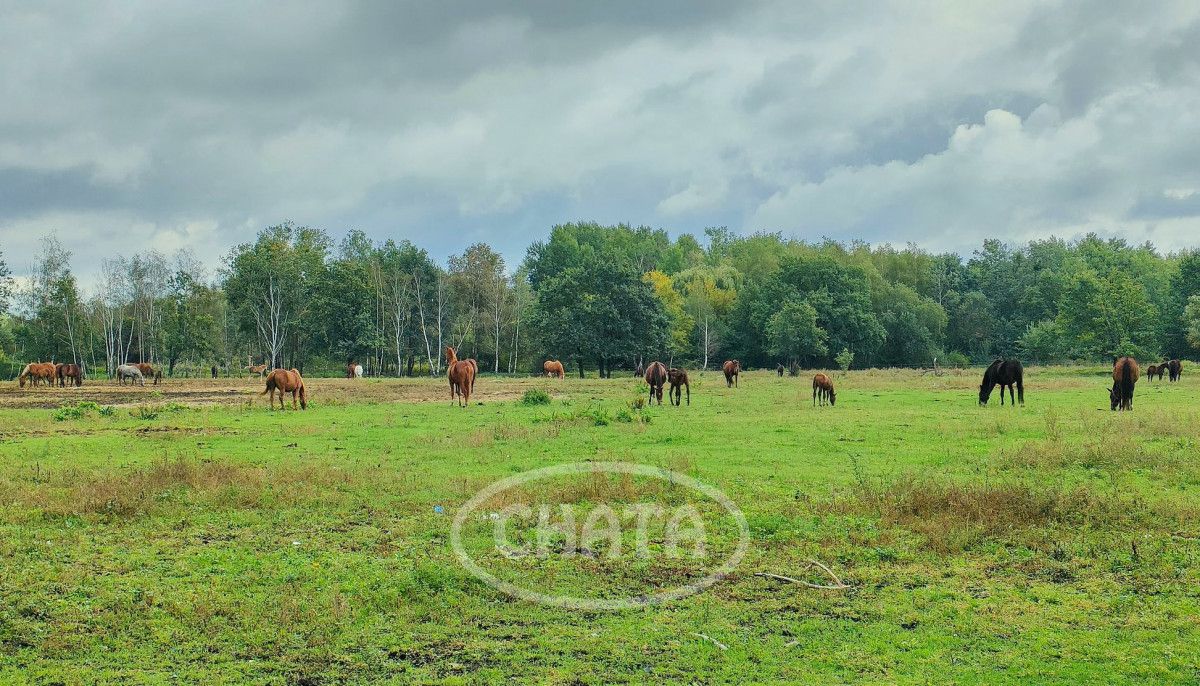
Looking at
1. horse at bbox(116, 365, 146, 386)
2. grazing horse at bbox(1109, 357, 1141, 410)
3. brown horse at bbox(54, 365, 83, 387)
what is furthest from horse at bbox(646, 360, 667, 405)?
brown horse at bbox(54, 365, 83, 387)

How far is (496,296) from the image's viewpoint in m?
84.9

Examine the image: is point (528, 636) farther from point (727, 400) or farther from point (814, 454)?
point (727, 400)

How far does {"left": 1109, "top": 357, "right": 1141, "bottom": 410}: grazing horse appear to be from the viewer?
2642cm

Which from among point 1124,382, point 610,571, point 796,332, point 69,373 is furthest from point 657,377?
point 796,332

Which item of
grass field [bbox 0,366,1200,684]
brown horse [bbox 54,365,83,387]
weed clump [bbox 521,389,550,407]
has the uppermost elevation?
brown horse [bbox 54,365,83,387]

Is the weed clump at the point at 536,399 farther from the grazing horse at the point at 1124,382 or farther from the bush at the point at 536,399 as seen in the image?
the grazing horse at the point at 1124,382

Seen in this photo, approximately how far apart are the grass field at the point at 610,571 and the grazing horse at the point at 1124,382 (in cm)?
911

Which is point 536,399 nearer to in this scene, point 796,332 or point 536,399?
point 536,399

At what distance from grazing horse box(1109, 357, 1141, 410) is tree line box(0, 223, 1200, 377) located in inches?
1813

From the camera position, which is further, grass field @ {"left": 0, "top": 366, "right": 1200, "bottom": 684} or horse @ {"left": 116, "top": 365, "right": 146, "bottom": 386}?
horse @ {"left": 116, "top": 365, "right": 146, "bottom": 386}

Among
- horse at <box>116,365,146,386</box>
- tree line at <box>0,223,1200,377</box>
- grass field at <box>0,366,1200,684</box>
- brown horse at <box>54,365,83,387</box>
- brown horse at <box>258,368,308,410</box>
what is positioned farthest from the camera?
tree line at <box>0,223,1200,377</box>

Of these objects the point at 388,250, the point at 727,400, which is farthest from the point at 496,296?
the point at 727,400

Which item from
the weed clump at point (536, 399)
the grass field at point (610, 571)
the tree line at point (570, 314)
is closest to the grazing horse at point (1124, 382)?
the grass field at point (610, 571)

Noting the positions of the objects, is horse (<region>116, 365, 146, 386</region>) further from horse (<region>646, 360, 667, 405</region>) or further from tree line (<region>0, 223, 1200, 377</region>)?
horse (<region>646, 360, 667, 405</region>)
